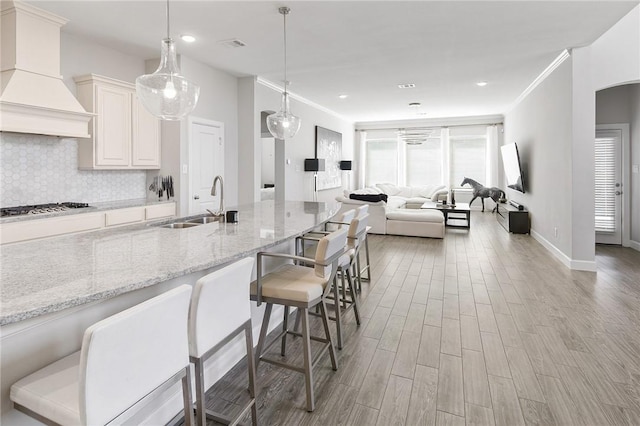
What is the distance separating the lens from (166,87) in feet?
8.40

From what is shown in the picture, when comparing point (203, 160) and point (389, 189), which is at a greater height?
point (203, 160)

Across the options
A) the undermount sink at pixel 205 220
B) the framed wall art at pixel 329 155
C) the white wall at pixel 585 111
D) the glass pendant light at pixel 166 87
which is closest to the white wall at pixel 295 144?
the framed wall art at pixel 329 155

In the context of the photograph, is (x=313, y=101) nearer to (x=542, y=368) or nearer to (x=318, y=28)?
(x=318, y=28)

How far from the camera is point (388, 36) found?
4.17 m

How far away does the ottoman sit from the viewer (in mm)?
6804

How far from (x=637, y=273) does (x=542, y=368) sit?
323cm

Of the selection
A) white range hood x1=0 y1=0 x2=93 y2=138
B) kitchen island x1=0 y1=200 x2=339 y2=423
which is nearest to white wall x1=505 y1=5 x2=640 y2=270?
kitchen island x1=0 y1=200 x2=339 y2=423

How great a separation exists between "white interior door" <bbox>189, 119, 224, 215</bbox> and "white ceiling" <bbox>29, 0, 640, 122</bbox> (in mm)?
951

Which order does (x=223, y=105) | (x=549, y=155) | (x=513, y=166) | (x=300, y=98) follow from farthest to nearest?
(x=300, y=98) < (x=513, y=166) < (x=223, y=105) < (x=549, y=155)

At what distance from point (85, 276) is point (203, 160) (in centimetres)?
421

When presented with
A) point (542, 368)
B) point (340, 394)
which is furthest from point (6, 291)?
point (542, 368)

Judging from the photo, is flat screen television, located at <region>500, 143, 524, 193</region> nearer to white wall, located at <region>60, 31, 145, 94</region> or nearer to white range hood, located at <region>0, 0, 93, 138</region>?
white wall, located at <region>60, 31, 145, 94</region>

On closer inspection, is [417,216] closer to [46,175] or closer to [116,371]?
[46,175]

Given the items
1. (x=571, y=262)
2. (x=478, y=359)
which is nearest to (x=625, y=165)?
(x=571, y=262)
